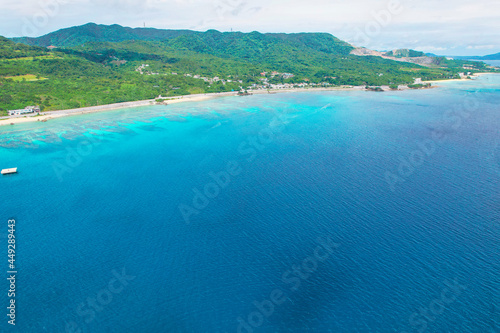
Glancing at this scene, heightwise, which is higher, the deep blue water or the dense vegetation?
the dense vegetation

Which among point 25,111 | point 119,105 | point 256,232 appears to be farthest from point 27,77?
point 256,232

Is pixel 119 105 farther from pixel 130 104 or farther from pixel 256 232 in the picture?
pixel 256 232

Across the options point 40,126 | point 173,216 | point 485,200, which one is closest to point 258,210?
point 173,216

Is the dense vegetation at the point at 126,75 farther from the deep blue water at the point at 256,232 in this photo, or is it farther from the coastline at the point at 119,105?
the deep blue water at the point at 256,232

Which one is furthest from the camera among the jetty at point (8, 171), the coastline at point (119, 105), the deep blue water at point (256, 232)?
the coastline at point (119, 105)

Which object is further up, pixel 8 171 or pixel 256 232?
pixel 8 171

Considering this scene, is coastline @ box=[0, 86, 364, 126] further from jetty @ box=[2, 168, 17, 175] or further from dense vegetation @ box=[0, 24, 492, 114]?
jetty @ box=[2, 168, 17, 175]

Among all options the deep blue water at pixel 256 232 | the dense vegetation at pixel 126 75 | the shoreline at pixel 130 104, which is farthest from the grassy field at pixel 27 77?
the deep blue water at pixel 256 232

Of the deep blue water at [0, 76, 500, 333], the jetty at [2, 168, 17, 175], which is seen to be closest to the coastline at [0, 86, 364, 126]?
the deep blue water at [0, 76, 500, 333]

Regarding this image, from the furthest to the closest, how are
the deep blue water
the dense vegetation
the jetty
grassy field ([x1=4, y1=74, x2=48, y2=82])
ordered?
grassy field ([x1=4, y1=74, x2=48, y2=82]) → the dense vegetation → the jetty → the deep blue water
